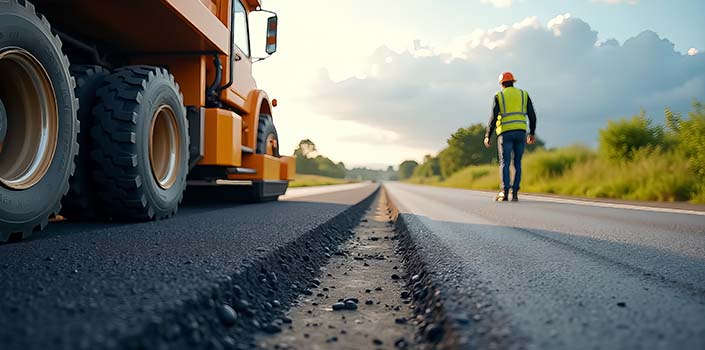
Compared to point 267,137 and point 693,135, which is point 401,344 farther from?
point 693,135

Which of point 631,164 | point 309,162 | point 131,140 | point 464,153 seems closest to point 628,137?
point 631,164

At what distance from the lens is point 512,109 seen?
8016mm

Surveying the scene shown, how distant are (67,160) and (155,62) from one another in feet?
5.97

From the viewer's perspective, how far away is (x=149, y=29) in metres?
3.46

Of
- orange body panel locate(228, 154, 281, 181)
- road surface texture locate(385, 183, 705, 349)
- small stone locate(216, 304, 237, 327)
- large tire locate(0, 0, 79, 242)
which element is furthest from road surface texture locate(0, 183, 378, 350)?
orange body panel locate(228, 154, 281, 181)

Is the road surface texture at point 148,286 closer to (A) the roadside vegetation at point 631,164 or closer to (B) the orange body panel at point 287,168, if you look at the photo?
(B) the orange body panel at point 287,168

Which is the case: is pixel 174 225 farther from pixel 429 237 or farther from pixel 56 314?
pixel 56 314

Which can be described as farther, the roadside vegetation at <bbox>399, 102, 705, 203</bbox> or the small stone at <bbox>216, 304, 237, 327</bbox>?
the roadside vegetation at <bbox>399, 102, 705, 203</bbox>

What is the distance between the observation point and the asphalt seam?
106cm

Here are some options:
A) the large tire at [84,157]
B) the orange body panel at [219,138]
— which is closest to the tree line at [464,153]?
the orange body panel at [219,138]

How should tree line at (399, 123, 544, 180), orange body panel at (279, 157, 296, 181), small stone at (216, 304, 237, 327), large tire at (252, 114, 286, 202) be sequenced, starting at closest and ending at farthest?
small stone at (216, 304, 237, 327)
large tire at (252, 114, 286, 202)
orange body panel at (279, 157, 296, 181)
tree line at (399, 123, 544, 180)

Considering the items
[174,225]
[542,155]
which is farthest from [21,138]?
[542,155]

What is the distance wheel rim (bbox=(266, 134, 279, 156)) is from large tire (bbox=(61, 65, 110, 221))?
3253mm

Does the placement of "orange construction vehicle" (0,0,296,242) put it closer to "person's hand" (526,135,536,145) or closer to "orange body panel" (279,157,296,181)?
"orange body panel" (279,157,296,181)
